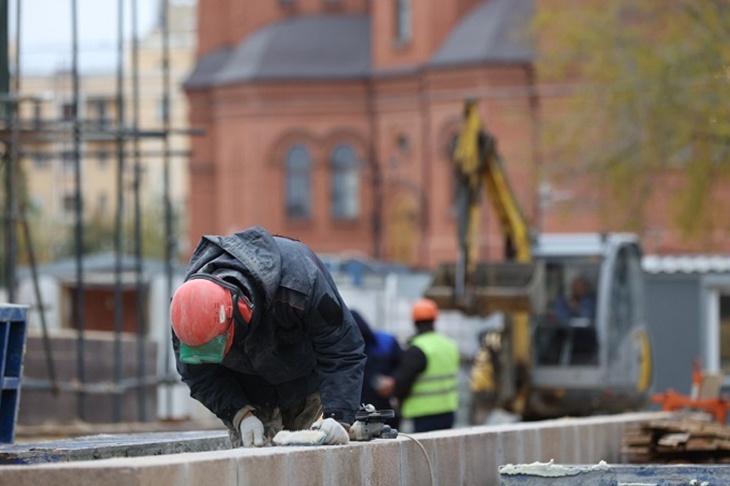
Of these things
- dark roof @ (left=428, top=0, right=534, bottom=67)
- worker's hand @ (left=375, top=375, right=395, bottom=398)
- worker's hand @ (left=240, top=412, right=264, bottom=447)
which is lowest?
worker's hand @ (left=375, top=375, right=395, bottom=398)

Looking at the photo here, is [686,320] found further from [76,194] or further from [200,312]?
[200,312]

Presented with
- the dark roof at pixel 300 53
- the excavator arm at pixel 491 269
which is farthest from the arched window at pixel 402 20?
the excavator arm at pixel 491 269

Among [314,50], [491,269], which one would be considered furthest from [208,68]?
[491,269]

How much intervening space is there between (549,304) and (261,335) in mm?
17459

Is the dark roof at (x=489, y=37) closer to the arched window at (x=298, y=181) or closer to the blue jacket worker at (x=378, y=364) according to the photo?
the arched window at (x=298, y=181)

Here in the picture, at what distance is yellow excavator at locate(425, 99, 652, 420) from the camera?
82.0 feet

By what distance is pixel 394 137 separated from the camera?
7300cm

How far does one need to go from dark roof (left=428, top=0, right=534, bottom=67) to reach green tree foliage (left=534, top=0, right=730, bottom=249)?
64.3 ft

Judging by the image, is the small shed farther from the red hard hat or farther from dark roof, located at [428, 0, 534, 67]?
dark roof, located at [428, 0, 534, 67]

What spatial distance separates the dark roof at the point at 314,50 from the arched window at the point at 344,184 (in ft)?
9.95

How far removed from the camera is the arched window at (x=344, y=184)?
75.8 meters

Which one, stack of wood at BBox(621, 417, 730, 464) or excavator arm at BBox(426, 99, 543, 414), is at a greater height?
excavator arm at BBox(426, 99, 543, 414)

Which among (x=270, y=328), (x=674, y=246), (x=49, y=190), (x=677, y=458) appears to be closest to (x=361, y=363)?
(x=270, y=328)

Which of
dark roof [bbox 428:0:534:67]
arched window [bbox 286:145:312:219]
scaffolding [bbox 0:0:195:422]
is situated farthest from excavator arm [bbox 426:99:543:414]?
arched window [bbox 286:145:312:219]
